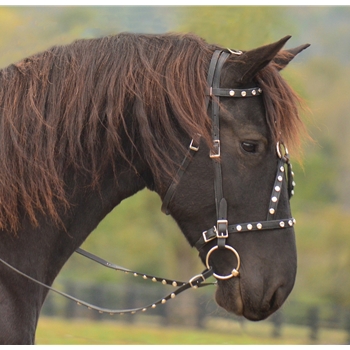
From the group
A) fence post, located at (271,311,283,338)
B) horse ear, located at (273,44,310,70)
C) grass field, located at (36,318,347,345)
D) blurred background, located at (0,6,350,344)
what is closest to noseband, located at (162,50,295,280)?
horse ear, located at (273,44,310,70)

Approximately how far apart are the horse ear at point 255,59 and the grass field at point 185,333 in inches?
496

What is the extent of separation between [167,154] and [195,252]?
64.8 feet

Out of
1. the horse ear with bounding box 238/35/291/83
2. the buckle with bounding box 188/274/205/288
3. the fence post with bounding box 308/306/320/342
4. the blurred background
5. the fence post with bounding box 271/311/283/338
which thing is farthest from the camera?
the fence post with bounding box 271/311/283/338

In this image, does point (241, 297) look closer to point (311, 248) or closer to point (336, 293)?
point (336, 293)

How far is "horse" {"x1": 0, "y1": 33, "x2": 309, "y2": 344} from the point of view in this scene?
121 inches

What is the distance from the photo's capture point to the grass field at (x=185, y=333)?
50.8 ft

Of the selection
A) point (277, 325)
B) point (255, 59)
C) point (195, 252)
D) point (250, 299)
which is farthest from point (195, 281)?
point (195, 252)

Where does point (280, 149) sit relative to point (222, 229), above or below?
above

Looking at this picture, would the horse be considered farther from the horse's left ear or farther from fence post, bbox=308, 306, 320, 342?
fence post, bbox=308, 306, 320, 342

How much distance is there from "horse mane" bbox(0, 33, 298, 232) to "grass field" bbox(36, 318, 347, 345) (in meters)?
12.4

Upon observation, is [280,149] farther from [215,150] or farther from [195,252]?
[195,252]

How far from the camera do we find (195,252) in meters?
22.6

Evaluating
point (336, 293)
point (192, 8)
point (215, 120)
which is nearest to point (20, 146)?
point (215, 120)

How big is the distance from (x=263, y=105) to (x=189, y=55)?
514mm
